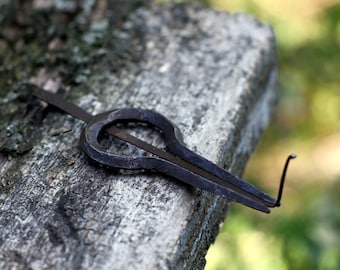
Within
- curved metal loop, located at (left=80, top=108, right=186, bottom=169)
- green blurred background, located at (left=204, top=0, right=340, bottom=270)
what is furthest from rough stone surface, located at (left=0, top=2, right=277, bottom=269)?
green blurred background, located at (left=204, top=0, right=340, bottom=270)

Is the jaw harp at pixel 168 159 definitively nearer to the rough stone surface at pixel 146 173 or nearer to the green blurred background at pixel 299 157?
the rough stone surface at pixel 146 173

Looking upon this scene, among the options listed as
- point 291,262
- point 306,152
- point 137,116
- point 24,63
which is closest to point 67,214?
point 137,116

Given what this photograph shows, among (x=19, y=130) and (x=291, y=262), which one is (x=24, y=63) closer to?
(x=19, y=130)

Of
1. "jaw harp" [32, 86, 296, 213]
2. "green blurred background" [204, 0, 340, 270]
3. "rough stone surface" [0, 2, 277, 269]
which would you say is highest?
"jaw harp" [32, 86, 296, 213]

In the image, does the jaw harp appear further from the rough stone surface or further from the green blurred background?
the green blurred background

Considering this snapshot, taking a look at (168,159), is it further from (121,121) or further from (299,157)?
(299,157)

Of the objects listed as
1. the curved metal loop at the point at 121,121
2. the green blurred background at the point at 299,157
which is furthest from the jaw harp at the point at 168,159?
the green blurred background at the point at 299,157

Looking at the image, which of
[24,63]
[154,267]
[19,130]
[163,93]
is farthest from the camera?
[24,63]
